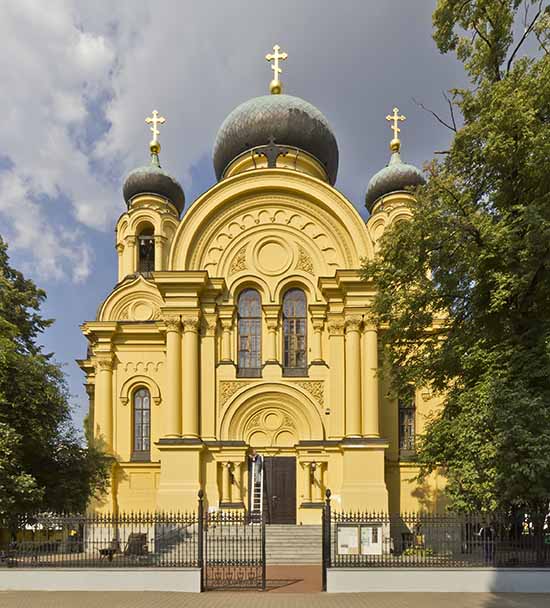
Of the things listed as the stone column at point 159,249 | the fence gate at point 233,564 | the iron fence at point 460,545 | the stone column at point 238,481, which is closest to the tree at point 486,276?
the iron fence at point 460,545

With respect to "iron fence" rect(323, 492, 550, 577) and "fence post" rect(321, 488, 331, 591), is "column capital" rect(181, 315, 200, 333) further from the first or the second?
"fence post" rect(321, 488, 331, 591)

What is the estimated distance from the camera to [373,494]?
23.3m

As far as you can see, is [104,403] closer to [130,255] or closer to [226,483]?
[226,483]

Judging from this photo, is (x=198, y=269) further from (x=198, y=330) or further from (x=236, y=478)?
(x=236, y=478)

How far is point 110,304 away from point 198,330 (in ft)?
20.1

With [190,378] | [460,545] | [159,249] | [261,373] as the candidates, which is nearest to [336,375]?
[261,373]

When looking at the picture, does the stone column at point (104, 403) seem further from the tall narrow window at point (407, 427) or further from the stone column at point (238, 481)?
the tall narrow window at point (407, 427)

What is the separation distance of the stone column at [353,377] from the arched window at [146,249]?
12120 mm

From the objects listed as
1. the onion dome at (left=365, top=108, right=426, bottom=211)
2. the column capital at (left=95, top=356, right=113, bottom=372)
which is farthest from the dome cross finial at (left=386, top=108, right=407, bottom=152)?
the column capital at (left=95, top=356, right=113, bottom=372)

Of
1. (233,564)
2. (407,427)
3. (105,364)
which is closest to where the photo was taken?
(233,564)

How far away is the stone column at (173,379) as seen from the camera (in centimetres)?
2438

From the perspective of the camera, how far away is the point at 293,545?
69.6 feet

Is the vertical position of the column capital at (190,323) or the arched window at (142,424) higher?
the column capital at (190,323)

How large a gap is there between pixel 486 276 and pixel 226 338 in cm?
1192
